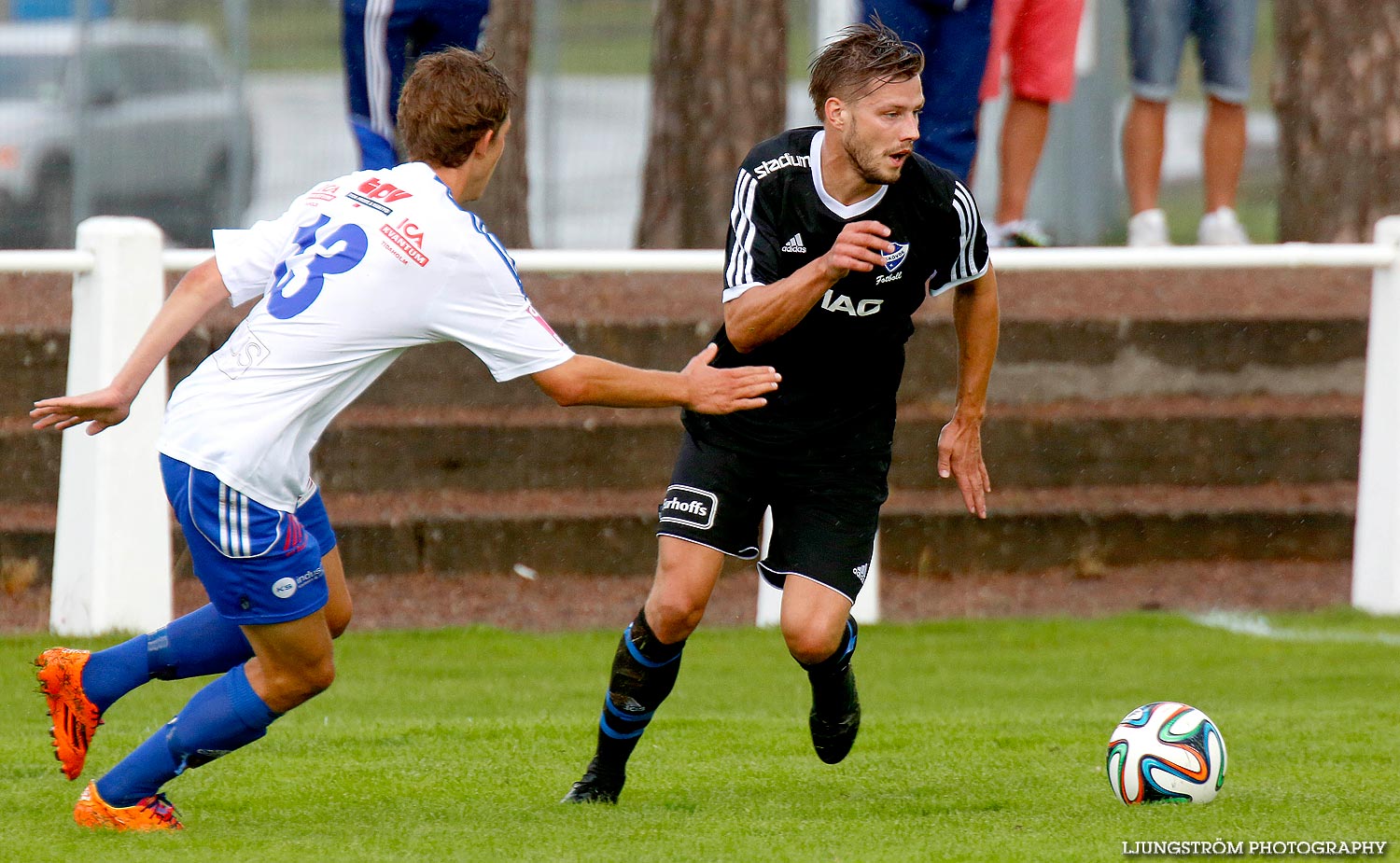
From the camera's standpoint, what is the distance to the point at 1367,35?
34.3 ft

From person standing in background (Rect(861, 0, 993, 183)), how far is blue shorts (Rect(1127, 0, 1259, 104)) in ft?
4.57

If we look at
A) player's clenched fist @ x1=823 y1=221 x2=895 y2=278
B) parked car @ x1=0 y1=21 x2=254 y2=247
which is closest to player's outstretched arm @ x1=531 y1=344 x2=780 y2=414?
player's clenched fist @ x1=823 y1=221 x2=895 y2=278

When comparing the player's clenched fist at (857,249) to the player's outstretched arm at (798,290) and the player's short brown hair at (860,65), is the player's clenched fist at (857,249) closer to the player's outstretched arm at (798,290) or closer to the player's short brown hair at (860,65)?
the player's outstretched arm at (798,290)

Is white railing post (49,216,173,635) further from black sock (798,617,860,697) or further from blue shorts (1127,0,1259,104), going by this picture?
blue shorts (1127,0,1259,104)

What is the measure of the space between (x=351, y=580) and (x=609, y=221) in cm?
470

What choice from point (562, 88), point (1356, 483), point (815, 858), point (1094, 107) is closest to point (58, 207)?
point (562, 88)

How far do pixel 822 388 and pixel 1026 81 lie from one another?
432 cm

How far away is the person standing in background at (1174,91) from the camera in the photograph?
926 centimetres

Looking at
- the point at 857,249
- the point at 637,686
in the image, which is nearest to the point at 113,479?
the point at 637,686

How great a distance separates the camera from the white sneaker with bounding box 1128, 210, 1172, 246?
9.50 meters


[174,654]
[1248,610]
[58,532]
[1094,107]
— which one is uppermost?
[1094,107]

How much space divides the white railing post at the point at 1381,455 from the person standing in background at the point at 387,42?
422 cm

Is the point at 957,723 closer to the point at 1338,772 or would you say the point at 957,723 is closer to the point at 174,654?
the point at 1338,772

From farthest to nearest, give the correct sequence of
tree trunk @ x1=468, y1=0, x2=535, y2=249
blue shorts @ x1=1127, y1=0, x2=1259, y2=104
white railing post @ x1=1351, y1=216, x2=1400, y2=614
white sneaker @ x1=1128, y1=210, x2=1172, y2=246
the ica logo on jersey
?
tree trunk @ x1=468, y1=0, x2=535, y2=249
white sneaker @ x1=1128, y1=210, x2=1172, y2=246
blue shorts @ x1=1127, y1=0, x2=1259, y2=104
white railing post @ x1=1351, y1=216, x2=1400, y2=614
the ica logo on jersey
